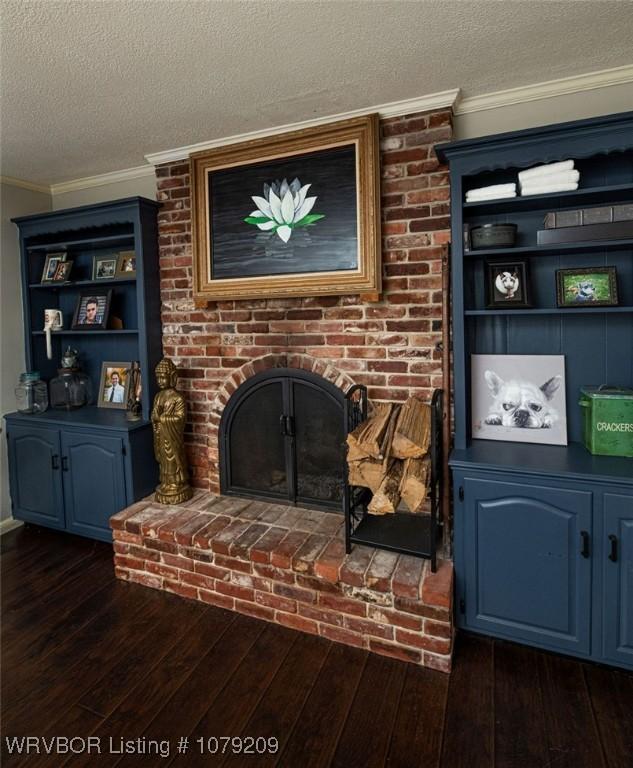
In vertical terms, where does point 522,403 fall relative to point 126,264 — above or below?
below

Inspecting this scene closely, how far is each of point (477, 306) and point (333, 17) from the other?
52.9 inches

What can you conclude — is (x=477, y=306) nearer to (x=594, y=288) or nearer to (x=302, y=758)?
(x=594, y=288)

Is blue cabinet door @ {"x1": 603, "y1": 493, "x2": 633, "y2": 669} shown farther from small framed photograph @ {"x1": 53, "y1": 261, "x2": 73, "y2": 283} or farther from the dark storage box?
small framed photograph @ {"x1": 53, "y1": 261, "x2": 73, "y2": 283}

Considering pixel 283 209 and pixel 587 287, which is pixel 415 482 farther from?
pixel 283 209

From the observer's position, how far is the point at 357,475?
2.06 m

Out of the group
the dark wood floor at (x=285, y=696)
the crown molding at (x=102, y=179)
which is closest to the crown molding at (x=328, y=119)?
the crown molding at (x=102, y=179)

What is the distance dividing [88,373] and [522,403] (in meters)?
2.98

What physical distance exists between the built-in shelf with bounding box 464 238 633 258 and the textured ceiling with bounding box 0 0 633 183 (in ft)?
2.52

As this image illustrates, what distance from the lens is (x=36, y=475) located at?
3.12 metres

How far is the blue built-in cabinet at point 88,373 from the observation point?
284 cm

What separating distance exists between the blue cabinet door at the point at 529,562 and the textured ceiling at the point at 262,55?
1745 millimetres

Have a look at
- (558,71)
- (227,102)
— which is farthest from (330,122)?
(558,71)

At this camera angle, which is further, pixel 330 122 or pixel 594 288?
pixel 330 122

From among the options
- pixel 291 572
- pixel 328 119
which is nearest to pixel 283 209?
pixel 328 119
